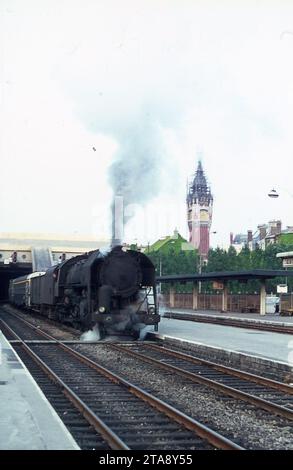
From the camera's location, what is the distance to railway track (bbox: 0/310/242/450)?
7242mm

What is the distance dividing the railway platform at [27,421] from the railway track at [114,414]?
14.7 inches

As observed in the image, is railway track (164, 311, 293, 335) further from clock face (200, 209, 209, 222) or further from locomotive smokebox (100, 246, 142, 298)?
clock face (200, 209, 209, 222)

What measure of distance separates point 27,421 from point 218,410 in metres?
3.22

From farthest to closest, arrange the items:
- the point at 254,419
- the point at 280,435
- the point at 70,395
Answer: the point at 70,395 → the point at 254,419 → the point at 280,435

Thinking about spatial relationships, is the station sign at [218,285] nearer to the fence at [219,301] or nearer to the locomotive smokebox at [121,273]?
the fence at [219,301]

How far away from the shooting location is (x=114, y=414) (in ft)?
29.3

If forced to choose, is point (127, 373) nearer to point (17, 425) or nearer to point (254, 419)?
point (254, 419)

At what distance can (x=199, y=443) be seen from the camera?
726cm

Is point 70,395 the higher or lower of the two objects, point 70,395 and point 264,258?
the lower

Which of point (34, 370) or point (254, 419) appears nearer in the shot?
point (254, 419)

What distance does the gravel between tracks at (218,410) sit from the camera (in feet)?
25.2

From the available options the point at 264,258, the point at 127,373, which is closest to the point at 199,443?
the point at 127,373

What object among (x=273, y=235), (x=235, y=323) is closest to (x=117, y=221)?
(x=235, y=323)

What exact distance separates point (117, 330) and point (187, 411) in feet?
37.3
